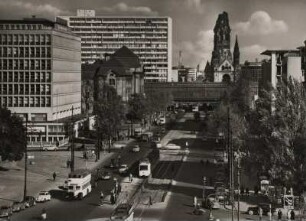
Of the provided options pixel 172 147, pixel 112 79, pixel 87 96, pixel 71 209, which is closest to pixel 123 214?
pixel 71 209

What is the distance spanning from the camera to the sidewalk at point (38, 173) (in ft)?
174

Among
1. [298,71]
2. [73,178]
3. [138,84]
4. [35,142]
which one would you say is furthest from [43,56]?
[138,84]

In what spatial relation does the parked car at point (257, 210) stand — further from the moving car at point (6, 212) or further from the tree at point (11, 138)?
the tree at point (11, 138)

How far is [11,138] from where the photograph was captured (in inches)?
2447

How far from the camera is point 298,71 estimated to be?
76688 millimetres

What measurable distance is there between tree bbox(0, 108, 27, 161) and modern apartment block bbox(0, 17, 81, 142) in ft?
89.0

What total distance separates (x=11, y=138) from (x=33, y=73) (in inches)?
1365

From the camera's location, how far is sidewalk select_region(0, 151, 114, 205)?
5318 cm

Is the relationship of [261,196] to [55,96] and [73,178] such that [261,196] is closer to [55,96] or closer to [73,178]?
[73,178]

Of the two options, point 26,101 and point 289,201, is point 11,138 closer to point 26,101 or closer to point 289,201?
point 289,201

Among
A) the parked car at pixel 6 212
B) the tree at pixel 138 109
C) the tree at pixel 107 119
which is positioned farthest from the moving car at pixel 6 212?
the tree at pixel 138 109

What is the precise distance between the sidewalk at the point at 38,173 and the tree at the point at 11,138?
2.06 m

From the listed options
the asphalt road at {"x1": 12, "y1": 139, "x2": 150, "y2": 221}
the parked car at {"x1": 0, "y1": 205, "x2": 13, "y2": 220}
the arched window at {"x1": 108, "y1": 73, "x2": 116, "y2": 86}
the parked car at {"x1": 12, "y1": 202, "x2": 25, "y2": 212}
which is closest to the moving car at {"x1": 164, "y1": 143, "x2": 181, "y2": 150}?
the asphalt road at {"x1": 12, "y1": 139, "x2": 150, "y2": 221}

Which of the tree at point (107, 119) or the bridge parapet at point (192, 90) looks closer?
the tree at point (107, 119)
